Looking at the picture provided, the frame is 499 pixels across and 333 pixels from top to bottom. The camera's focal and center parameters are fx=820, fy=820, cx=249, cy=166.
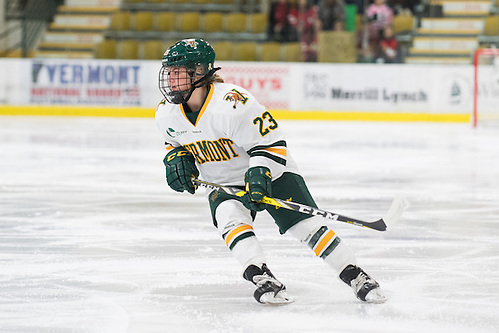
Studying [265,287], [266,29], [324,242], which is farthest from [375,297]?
[266,29]

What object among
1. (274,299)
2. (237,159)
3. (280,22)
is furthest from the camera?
(280,22)

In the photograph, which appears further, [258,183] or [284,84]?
[284,84]

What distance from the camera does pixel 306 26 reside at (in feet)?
38.6

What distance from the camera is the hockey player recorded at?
232 cm

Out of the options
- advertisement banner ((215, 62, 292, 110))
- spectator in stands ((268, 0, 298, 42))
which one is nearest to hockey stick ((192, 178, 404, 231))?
advertisement banner ((215, 62, 292, 110))

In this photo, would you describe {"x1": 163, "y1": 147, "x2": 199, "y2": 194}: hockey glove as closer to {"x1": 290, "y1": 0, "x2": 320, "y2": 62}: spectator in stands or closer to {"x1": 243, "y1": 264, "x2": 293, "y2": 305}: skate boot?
{"x1": 243, "y1": 264, "x2": 293, "y2": 305}: skate boot

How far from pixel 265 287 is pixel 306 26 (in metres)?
9.75

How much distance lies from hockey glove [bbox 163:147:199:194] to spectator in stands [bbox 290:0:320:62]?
906 cm

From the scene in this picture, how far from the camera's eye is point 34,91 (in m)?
11.4

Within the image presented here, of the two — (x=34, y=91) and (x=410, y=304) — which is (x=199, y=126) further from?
(x=34, y=91)

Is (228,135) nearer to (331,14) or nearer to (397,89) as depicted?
(397,89)

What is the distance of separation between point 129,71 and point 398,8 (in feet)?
12.9

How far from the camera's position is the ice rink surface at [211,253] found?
7.22ft

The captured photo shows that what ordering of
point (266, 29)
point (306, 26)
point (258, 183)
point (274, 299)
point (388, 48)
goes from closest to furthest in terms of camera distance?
point (258, 183), point (274, 299), point (388, 48), point (306, 26), point (266, 29)
